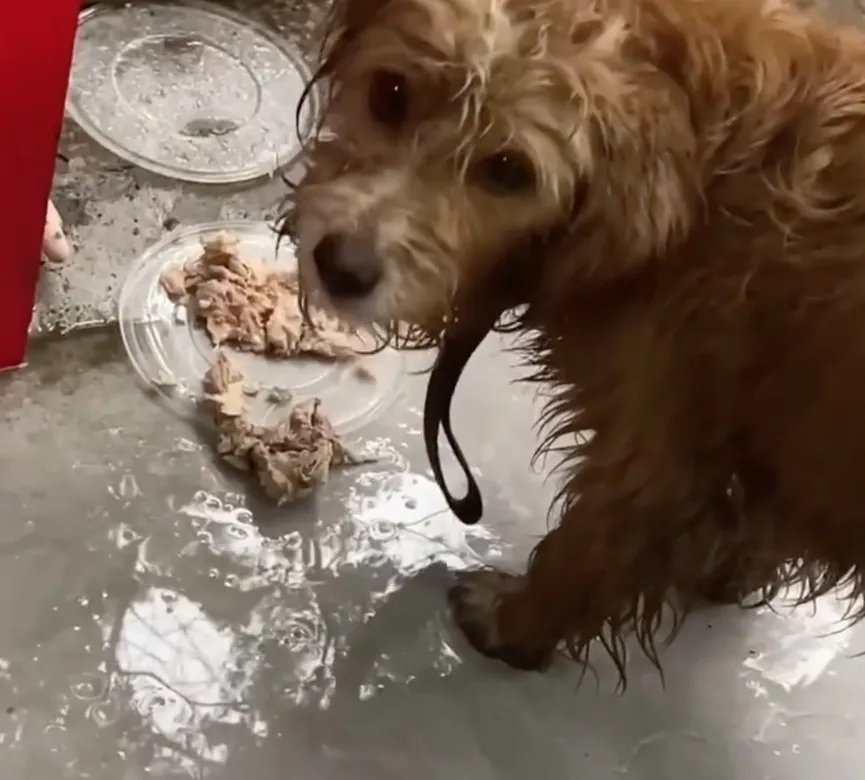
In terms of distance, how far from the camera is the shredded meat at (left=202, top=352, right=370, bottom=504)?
1635 millimetres

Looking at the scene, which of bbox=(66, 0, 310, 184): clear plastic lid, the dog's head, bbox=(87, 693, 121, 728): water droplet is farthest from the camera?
bbox=(66, 0, 310, 184): clear plastic lid

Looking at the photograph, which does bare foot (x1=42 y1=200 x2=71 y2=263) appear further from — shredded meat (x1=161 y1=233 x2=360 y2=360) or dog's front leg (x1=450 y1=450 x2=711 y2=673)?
dog's front leg (x1=450 y1=450 x2=711 y2=673)

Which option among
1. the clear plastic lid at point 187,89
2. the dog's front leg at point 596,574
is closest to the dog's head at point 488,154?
the dog's front leg at point 596,574

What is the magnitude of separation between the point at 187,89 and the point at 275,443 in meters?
0.66

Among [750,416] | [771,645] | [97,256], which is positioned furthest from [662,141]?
[97,256]

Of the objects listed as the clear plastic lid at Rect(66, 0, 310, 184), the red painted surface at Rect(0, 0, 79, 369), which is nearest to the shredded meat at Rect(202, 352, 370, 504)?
the red painted surface at Rect(0, 0, 79, 369)

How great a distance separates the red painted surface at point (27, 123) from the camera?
1242 mm

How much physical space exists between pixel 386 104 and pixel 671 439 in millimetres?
423

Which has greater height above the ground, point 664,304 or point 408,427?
point 664,304

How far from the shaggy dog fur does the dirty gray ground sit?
44 cm

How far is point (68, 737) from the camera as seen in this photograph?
4.71 feet

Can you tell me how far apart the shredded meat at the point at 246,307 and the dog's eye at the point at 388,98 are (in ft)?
2.25

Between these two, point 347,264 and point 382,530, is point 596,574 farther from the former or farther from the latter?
point 347,264

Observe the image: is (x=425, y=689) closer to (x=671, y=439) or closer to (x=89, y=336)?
(x=671, y=439)
